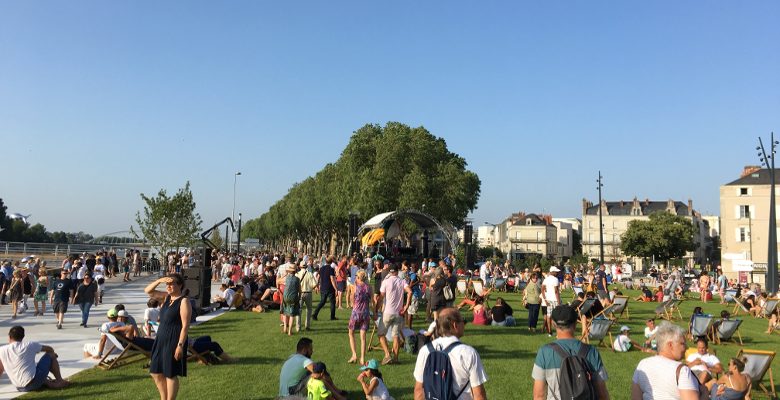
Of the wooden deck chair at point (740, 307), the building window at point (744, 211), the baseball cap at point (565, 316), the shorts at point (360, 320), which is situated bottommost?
the wooden deck chair at point (740, 307)

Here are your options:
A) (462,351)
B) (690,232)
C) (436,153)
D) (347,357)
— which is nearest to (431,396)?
(462,351)

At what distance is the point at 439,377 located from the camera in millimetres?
3795

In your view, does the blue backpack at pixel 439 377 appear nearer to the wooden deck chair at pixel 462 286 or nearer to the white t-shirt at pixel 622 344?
the white t-shirt at pixel 622 344

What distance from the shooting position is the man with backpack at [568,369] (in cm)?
359

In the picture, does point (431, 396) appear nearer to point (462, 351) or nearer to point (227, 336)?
point (462, 351)

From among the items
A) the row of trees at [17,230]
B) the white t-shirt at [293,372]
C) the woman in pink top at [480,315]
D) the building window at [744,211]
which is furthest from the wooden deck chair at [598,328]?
the row of trees at [17,230]

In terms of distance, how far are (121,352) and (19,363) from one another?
1800mm

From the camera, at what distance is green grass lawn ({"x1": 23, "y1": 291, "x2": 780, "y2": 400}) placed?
25.5 ft

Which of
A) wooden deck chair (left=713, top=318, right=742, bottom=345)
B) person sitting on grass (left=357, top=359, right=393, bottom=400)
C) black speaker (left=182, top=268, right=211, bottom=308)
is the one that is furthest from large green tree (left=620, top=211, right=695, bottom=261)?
person sitting on grass (left=357, top=359, right=393, bottom=400)

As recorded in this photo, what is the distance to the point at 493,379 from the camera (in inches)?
336

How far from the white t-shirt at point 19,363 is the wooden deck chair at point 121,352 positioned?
1.31m

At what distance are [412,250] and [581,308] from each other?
78.9 ft

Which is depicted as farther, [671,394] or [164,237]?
[164,237]

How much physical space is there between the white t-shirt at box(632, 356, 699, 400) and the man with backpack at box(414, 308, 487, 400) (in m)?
1.09
